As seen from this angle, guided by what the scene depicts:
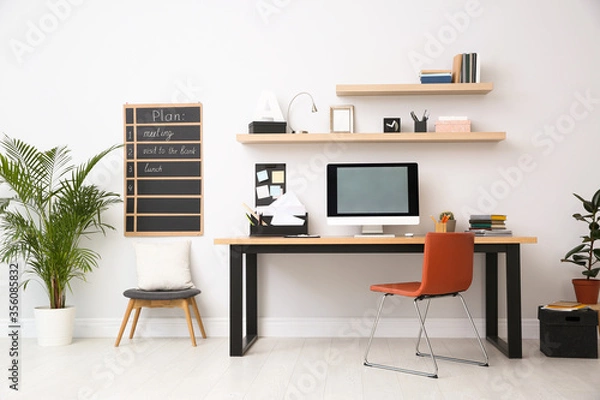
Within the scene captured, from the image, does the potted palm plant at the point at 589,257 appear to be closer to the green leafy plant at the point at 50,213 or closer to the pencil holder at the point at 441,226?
the pencil holder at the point at 441,226

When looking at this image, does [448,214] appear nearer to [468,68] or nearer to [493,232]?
[493,232]

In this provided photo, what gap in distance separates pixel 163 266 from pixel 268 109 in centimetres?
133

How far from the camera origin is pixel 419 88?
15.0 feet

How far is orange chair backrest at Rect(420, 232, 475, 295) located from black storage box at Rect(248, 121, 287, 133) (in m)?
1.49

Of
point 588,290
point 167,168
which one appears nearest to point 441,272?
point 588,290

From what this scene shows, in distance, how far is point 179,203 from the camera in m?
4.85

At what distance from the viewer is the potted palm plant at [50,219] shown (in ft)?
14.8

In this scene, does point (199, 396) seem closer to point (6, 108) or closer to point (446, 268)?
point (446, 268)

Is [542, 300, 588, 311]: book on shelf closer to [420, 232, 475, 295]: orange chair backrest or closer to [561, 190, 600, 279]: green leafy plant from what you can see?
[561, 190, 600, 279]: green leafy plant

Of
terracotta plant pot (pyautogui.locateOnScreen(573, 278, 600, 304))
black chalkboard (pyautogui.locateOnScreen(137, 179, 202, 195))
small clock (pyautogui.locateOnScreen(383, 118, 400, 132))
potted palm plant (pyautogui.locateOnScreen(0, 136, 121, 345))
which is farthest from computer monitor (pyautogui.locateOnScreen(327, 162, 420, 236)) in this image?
potted palm plant (pyautogui.locateOnScreen(0, 136, 121, 345))

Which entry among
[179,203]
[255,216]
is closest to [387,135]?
[255,216]

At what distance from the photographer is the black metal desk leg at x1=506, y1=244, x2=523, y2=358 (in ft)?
13.3

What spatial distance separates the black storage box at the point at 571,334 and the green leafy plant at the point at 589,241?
0.42m

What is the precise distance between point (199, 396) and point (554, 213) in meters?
2.86
